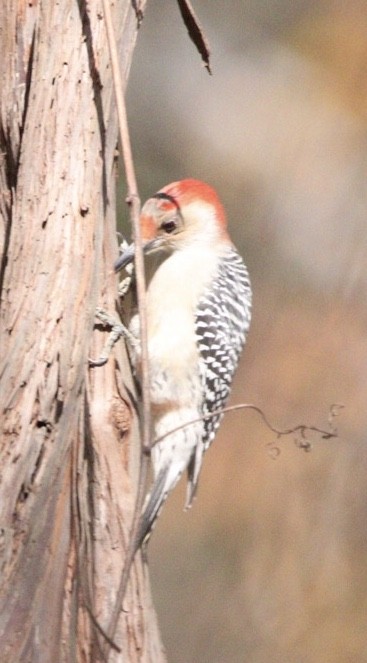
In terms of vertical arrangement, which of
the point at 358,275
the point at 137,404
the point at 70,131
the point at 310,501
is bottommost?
the point at 310,501

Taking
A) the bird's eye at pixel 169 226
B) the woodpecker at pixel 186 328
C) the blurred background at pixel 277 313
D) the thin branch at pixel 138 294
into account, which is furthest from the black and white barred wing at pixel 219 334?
the blurred background at pixel 277 313

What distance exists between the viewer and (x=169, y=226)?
239cm

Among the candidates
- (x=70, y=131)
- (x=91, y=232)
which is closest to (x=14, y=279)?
(x=91, y=232)

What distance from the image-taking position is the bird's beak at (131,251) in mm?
1980

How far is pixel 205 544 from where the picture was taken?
4297 mm

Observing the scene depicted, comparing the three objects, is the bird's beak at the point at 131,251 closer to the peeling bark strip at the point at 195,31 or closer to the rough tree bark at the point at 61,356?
the rough tree bark at the point at 61,356

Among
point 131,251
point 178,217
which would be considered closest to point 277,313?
point 178,217

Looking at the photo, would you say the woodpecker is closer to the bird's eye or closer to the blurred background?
the bird's eye

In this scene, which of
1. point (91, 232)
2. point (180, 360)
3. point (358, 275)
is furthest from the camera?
point (358, 275)

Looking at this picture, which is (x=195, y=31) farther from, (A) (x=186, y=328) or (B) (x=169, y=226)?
(A) (x=186, y=328)

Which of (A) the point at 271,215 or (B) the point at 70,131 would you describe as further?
(A) the point at 271,215

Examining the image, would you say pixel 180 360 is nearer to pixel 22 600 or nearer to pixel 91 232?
pixel 91 232

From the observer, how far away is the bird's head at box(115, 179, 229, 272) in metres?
2.37

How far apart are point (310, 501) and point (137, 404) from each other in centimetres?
243
